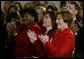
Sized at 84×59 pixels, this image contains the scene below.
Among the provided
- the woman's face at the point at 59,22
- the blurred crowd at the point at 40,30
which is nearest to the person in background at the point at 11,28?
the blurred crowd at the point at 40,30

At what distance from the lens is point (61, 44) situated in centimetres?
260

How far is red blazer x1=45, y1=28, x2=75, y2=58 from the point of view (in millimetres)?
2590

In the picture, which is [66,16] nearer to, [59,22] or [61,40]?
[59,22]

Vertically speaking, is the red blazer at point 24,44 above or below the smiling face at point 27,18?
below

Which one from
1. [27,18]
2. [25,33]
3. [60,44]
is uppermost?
[27,18]

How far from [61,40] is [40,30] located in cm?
23

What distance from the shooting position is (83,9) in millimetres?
2625

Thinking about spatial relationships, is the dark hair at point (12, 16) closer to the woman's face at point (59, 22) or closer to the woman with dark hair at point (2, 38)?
the woman with dark hair at point (2, 38)

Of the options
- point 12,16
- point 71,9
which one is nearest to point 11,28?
point 12,16

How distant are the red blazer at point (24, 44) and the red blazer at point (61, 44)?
0.16 m

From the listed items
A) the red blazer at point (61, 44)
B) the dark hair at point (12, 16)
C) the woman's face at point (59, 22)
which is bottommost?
the red blazer at point (61, 44)

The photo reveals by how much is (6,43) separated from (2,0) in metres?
0.42

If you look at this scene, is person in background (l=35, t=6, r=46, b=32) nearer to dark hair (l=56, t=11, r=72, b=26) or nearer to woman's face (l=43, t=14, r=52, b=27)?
woman's face (l=43, t=14, r=52, b=27)

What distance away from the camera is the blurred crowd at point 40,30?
2.62m
